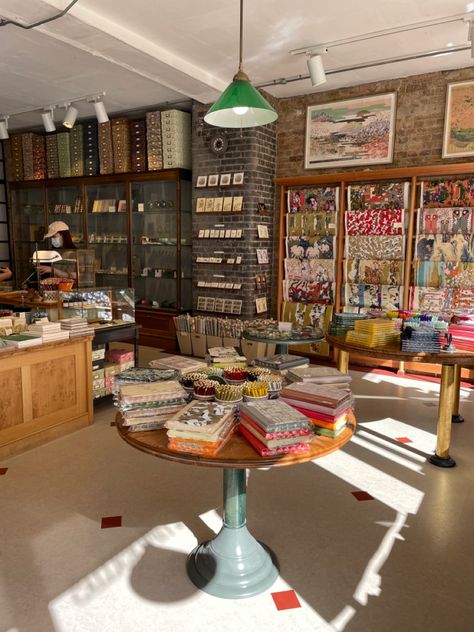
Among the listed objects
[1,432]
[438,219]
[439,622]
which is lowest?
[439,622]

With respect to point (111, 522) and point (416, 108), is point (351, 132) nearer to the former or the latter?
point (416, 108)

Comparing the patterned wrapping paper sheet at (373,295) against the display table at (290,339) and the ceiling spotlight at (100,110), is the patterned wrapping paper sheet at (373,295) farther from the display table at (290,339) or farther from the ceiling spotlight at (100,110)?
the ceiling spotlight at (100,110)

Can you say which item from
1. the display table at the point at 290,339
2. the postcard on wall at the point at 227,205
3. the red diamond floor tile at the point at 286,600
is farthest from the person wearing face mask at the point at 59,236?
the red diamond floor tile at the point at 286,600

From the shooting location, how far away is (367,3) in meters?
4.12

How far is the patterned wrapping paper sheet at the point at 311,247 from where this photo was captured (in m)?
6.52

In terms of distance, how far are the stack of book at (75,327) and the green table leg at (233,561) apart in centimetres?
232

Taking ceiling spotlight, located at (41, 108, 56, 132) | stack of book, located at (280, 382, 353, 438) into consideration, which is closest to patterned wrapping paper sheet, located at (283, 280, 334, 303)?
ceiling spotlight, located at (41, 108, 56, 132)

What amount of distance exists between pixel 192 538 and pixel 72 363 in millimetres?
2041

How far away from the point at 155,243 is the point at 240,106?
16.9ft

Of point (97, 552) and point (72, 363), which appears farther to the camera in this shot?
point (72, 363)

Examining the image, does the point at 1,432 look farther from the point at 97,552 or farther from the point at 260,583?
the point at 260,583

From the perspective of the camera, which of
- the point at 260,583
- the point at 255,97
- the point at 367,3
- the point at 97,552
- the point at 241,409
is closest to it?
the point at 241,409

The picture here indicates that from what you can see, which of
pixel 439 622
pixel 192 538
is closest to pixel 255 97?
pixel 192 538

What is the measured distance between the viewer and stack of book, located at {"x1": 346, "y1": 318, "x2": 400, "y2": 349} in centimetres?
367
